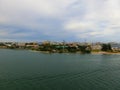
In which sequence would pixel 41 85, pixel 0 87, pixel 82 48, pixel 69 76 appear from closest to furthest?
pixel 0 87 < pixel 41 85 < pixel 69 76 < pixel 82 48

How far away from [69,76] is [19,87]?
327 inches

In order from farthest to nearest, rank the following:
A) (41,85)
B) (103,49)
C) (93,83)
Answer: (103,49) < (93,83) < (41,85)

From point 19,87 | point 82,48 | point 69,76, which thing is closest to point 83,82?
point 69,76

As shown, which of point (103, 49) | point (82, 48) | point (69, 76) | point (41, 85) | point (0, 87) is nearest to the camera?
point (0, 87)

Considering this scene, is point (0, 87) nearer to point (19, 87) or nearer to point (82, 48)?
point (19, 87)

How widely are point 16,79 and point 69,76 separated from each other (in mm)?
7131

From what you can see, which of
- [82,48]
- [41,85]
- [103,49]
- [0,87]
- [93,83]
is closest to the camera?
[0,87]

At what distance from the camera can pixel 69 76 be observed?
26562 millimetres

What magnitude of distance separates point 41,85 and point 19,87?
8.03 feet

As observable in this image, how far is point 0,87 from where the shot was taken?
791 inches

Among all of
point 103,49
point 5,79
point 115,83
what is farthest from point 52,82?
point 103,49

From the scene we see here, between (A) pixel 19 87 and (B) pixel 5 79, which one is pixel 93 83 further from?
(B) pixel 5 79

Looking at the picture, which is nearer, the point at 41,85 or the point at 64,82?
the point at 41,85

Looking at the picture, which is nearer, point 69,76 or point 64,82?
point 64,82
